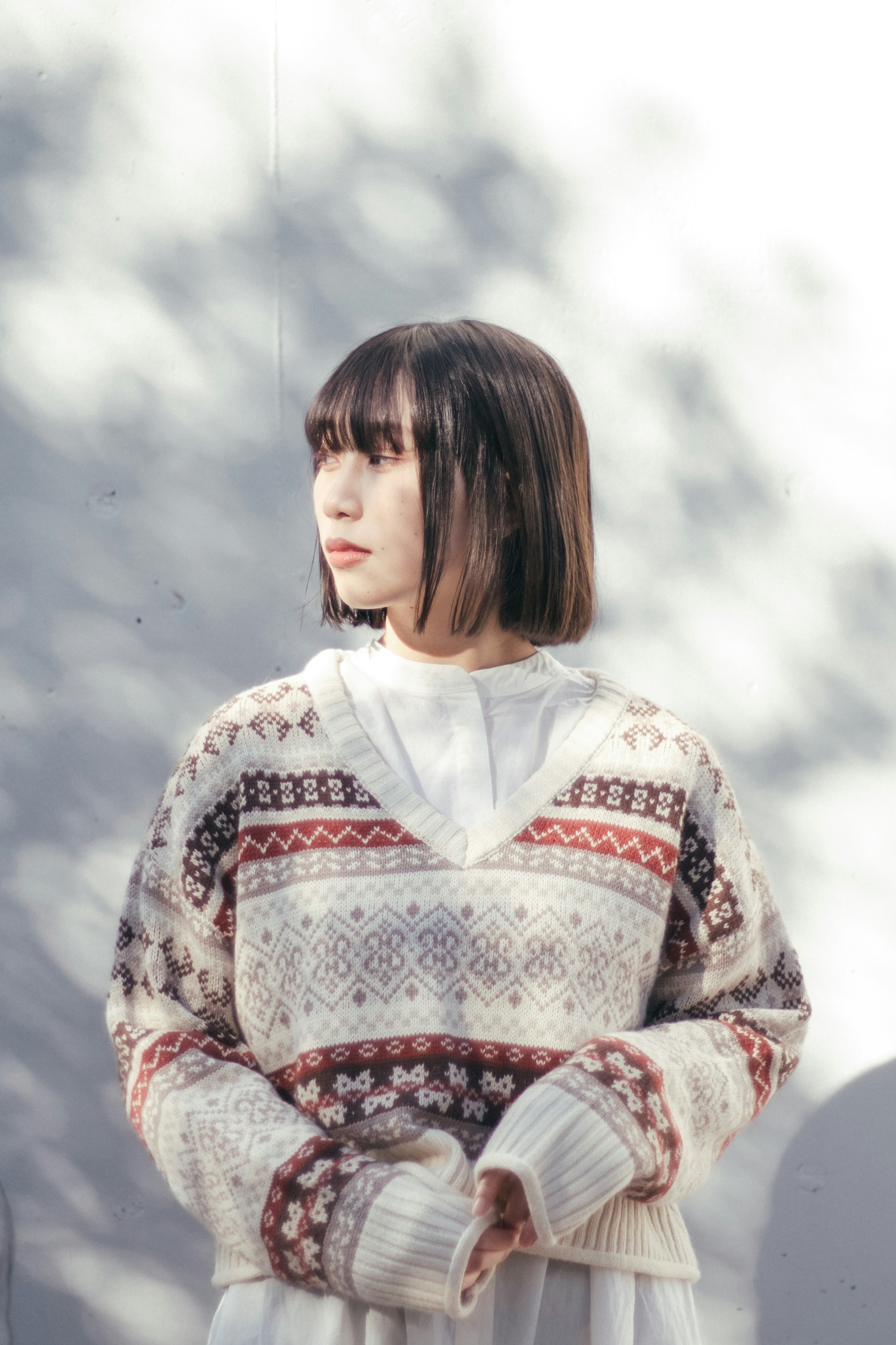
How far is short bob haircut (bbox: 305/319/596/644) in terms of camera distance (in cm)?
113

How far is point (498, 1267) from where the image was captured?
1.08 meters

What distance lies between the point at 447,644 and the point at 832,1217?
4.26ft

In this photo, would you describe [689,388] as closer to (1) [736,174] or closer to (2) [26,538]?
(1) [736,174]

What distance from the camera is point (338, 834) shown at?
112 cm

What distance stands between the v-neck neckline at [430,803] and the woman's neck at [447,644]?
Result: 7 centimetres

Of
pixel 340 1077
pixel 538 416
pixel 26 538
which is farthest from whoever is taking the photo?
pixel 26 538

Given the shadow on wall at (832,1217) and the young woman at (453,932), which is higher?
A: the young woman at (453,932)

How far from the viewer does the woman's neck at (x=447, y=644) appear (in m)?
1.21

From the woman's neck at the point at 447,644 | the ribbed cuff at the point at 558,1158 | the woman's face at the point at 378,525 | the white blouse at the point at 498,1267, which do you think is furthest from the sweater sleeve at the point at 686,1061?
the woman's face at the point at 378,525

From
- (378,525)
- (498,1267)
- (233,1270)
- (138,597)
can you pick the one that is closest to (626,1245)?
(498,1267)

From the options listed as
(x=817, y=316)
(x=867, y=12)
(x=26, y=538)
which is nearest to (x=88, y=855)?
(x=26, y=538)

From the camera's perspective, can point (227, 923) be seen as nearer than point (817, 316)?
Yes

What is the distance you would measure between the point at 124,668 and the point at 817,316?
3.88 ft

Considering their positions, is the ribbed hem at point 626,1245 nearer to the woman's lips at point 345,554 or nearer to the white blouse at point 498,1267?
the white blouse at point 498,1267
